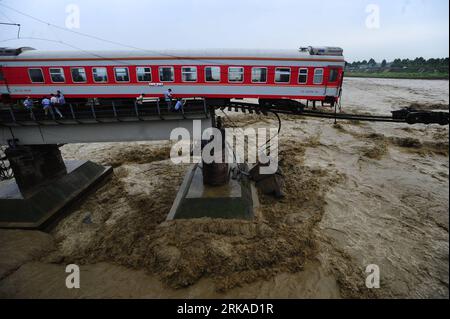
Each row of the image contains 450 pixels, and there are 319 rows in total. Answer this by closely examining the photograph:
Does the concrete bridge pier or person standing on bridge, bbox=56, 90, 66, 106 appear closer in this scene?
person standing on bridge, bbox=56, 90, 66, 106

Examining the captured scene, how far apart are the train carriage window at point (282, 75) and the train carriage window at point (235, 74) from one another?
1.78 m

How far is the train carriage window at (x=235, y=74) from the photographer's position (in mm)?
13273

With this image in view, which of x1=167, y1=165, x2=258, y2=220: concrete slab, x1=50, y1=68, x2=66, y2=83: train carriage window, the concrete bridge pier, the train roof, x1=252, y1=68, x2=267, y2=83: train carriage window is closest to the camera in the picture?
the train roof

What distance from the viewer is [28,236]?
13258 millimetres

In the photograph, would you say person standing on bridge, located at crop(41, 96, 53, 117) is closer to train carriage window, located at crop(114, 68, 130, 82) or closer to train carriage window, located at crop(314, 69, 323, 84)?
train carriage window, located at crop(114, 68, 130, 82)

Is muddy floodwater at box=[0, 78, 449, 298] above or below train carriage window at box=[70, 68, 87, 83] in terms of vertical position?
below

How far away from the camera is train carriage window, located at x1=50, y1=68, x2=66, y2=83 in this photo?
1370cm

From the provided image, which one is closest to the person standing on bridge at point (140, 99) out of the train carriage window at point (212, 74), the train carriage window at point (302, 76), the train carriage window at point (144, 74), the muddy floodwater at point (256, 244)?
the train carriage window at point (144, 74)

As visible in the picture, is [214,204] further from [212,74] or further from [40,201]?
[40,201]

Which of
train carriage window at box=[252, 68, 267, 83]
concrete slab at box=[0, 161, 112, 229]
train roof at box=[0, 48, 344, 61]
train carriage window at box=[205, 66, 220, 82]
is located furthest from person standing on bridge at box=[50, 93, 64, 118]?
Answer: train carriage window at box=[252, 68, 267, 83]

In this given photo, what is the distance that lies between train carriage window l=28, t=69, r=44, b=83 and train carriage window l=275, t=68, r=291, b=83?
12.4 m

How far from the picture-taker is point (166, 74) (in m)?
13.5

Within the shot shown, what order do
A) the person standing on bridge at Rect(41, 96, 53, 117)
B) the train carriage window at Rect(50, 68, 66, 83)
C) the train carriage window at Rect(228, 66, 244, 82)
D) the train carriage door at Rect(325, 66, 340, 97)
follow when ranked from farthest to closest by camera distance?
the train carriage window at Rect(50, 68, 66, 83) → the train carriage window at Rect(228, 66, 244, 82) → the train carriage door at Rect(325, 66, 340, 97) → the person standing on bridge at Rect(41, 96, 53, 117)

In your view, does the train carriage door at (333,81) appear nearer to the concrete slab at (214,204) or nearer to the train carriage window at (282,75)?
the train carriage window at (282,75)
